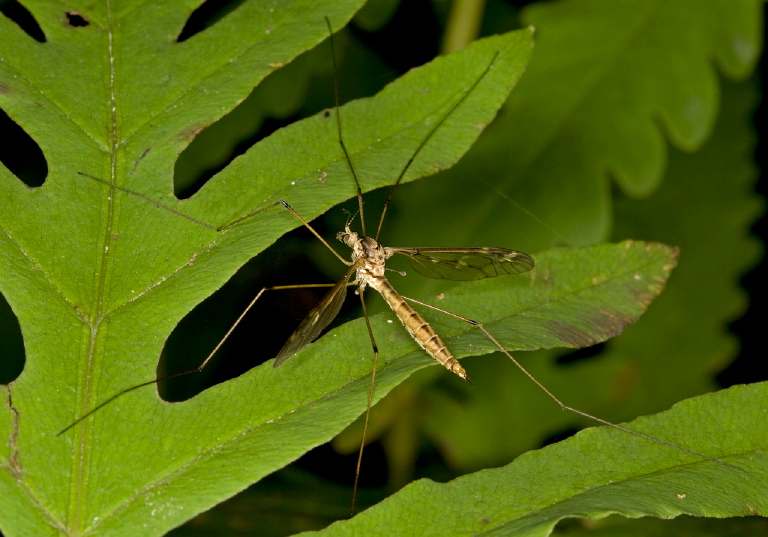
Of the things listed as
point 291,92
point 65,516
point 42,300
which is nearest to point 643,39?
point 291,92

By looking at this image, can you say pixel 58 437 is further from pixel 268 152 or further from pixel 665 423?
pixel 665 423

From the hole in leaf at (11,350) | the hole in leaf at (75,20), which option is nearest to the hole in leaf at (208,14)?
the hole in leaf at (75,20)

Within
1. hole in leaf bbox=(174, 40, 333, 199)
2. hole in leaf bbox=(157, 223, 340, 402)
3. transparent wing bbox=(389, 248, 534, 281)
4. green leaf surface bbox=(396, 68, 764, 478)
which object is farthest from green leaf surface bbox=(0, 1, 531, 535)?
green leaf surface bbox=(396, 68, 764, 478)

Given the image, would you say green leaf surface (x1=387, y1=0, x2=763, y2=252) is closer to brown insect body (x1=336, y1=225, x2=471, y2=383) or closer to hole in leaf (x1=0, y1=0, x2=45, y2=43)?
brown insect body (x1=336, y1=225, x2=471, y2=383)

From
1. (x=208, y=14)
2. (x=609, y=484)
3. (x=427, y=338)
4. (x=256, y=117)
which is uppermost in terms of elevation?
(x=208, y=14)

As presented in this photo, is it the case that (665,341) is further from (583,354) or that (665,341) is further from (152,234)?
(152,234)

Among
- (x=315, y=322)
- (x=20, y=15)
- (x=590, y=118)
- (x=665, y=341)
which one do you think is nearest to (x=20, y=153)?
(x=20, y=15)
